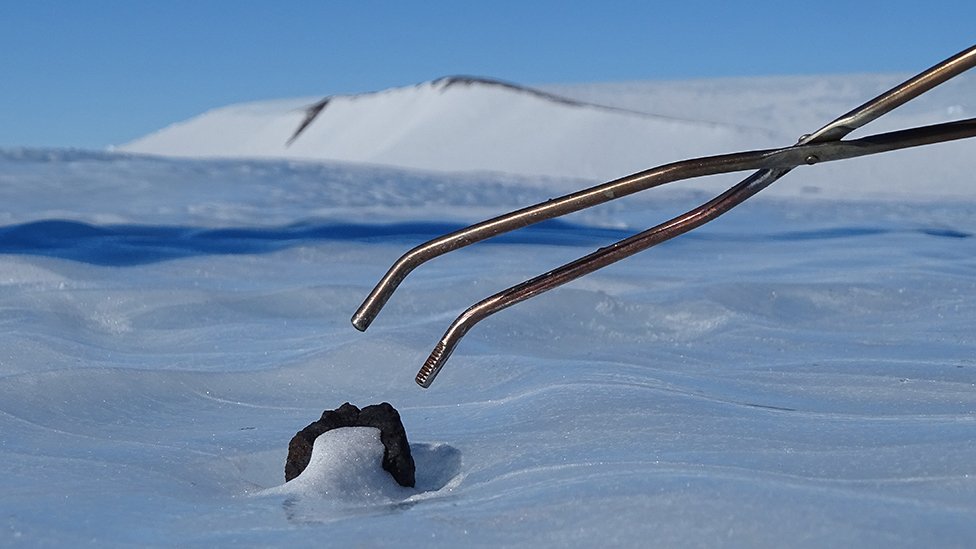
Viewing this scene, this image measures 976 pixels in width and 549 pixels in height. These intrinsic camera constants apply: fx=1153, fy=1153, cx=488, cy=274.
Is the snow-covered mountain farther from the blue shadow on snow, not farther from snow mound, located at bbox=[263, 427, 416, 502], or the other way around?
snow mound, located at bbox=[263, 427, 416, 502]

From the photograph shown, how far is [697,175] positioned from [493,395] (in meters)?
0.63

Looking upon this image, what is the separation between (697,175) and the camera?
0.94 m

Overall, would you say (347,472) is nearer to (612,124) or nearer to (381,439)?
(381,439)

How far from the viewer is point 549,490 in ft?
3.23

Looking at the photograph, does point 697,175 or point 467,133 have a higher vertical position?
point 467,133

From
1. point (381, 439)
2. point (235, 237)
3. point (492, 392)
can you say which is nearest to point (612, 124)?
point (235, 237)

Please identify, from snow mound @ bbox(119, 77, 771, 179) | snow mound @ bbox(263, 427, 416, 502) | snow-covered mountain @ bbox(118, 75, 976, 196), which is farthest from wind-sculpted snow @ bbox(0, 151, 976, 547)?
snow mound @ bbox(119, 77, 771, 179)

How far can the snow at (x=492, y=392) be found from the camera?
0.93m

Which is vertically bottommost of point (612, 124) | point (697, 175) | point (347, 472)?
point (347, 472)

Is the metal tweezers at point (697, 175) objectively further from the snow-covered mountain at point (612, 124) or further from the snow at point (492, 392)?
the snow-covered mountain at point (612, 124)

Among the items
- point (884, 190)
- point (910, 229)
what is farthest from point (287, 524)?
point (884, 190)

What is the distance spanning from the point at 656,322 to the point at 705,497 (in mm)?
1282

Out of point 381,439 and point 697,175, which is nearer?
point 697,175

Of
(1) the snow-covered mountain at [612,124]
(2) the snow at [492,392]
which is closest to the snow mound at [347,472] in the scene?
(2) the snow at [492,392]
